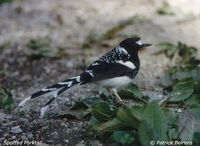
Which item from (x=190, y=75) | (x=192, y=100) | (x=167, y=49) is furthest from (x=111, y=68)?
(x=167, y=49)

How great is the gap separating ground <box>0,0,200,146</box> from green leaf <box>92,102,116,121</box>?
81 cm

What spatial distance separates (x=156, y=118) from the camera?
4.29m

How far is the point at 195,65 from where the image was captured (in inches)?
262

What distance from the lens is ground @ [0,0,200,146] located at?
707 centimetres

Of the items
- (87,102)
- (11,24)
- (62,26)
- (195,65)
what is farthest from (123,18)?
(87,102)

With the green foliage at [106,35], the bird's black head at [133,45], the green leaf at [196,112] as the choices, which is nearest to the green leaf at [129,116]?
→ the green leaf at [196,112]

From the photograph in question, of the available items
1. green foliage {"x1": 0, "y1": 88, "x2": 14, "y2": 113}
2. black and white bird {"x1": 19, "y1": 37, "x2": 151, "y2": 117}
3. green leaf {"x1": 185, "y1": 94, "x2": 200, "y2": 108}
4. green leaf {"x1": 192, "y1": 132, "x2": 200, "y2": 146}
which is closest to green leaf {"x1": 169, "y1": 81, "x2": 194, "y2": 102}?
green leaf {"x1": 185, "y1": 94, "x2": 200, "y2": 108}

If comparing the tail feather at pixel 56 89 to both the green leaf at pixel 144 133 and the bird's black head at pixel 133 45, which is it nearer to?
the bird's black head at pixel 133 45

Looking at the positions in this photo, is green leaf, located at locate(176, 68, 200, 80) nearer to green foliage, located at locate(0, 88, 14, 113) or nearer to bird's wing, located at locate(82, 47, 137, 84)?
bird's wing, located at locate(82, 47, 137, 84)

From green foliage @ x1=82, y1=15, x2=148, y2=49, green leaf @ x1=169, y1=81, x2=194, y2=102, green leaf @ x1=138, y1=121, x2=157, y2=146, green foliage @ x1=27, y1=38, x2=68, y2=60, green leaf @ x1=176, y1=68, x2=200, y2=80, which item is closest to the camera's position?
green leaf @ x1=138, y1=121, x2=157, y2=146

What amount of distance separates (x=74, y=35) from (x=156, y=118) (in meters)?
4.65

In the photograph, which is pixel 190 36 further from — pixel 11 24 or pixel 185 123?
pixel 185 123

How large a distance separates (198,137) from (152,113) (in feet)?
1.30

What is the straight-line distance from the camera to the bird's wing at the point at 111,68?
5.14 meters
